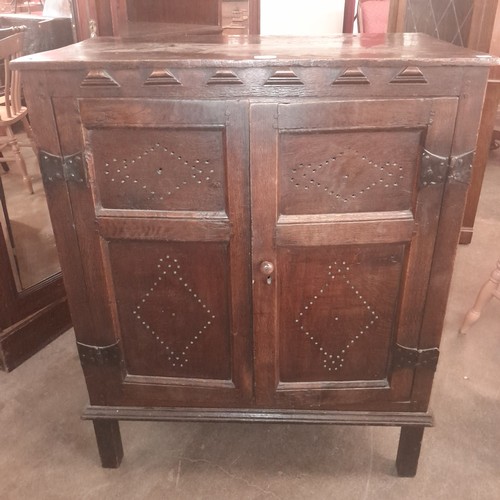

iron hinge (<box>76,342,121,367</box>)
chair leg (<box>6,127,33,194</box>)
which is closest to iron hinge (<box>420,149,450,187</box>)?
iron hinge (<box>76,342,121,367</box>)

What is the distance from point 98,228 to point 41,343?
1.06 metres

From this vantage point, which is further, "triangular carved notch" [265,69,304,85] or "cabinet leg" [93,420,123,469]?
"cabinet leg" [93,420,123,469]

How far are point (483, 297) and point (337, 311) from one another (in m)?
1.06

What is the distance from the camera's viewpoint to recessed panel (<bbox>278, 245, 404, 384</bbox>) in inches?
46.7

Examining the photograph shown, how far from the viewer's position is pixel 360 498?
4.67 ft

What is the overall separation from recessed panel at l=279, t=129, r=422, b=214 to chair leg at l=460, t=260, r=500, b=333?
1.07m

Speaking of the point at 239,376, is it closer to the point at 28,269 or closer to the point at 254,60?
the point at 254,60

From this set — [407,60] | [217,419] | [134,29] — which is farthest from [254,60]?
[134,29]

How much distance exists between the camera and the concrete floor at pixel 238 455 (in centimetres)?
145

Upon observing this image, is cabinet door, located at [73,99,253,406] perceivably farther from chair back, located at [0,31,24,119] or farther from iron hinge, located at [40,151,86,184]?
chair back, located at [0,31,24,119]

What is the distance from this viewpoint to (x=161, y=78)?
100 cm

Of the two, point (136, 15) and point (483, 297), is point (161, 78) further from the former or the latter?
point (483, 297)

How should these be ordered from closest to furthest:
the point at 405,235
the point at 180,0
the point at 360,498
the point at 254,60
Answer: the point at 254,60, the point at 405,235, the point at 360,498, the point at 180,0

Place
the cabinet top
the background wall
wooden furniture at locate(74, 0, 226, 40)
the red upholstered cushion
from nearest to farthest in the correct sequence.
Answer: the cabinet top < wooden furniture at locate(74, 0, 226, 40) < the background wall < the red upholstered cushion
